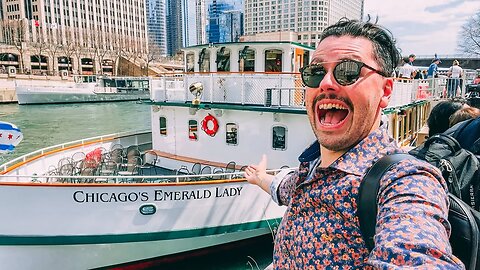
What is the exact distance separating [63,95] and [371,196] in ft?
176

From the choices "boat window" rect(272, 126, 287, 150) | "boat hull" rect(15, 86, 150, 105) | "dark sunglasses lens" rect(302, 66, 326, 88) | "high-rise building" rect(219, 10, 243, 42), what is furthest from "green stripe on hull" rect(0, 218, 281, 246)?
"high-rise building" rect(219, 10, 243, 42)

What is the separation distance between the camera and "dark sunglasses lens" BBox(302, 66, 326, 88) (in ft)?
4.86

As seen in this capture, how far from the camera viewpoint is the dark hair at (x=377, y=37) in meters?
1.46

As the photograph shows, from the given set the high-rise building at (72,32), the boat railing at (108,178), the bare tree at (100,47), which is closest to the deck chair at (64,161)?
the boat railing at (108,178)

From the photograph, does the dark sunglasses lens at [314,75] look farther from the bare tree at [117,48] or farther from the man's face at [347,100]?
the bare tree at [117,48]

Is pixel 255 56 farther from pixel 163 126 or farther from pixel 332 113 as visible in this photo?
pixel 332 113

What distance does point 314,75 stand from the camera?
1.49 meters

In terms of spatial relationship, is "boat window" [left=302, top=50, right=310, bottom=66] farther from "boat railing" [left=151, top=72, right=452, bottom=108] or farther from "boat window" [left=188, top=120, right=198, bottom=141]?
"boat window" [left=188, top=120, right=198, bottom=141]

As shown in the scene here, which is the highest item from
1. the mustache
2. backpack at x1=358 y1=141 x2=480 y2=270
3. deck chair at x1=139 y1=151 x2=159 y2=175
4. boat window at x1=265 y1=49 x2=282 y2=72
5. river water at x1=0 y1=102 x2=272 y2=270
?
boat window at x1=265 y1=49 x2=282 y2=72

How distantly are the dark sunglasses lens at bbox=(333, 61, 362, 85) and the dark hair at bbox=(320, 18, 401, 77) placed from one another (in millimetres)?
118

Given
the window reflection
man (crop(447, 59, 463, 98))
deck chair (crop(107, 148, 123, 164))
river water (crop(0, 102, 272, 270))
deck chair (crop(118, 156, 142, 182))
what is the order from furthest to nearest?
man (crop(447, 59, 463, 98)), the window reflection, deck chair (crop(107, 148, 123, 164)), deck chair (crop(118, 156, 142, 182)), river water (crop(0, 102, 272, 270))

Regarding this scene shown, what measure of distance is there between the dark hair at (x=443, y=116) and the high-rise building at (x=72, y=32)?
278 ft

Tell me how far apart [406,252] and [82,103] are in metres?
55.2

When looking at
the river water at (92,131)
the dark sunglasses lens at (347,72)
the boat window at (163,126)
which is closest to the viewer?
the dark sunglasses lens at (347,72)
